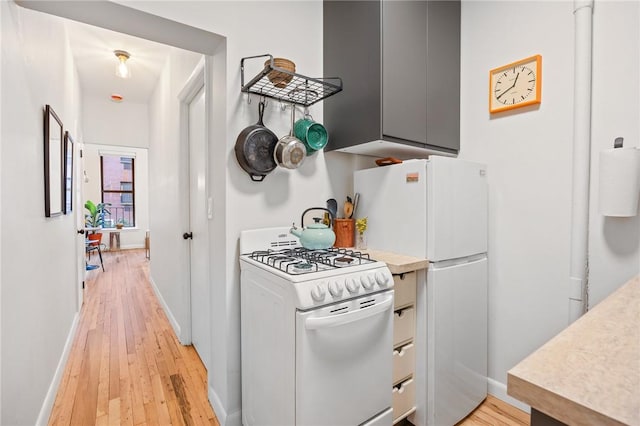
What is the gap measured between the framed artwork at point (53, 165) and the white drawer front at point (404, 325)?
2.16m

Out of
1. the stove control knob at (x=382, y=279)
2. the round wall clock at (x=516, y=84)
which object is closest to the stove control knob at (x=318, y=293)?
the stove control knob at (x=382, y=279)

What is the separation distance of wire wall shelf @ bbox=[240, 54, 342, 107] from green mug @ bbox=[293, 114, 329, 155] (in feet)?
0.43

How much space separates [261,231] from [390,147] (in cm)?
94

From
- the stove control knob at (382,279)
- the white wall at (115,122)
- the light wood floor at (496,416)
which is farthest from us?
the white wall at (115,122)

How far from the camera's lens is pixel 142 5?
4.63 feet

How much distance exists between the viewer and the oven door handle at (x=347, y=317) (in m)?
1.18

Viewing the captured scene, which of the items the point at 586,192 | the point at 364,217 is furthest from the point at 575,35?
the point at 364,217

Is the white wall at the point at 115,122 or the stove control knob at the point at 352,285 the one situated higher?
the white wall at the point at 115,122

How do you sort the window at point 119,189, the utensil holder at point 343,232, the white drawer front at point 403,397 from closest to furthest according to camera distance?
the white drawer front at point 403,397 → the utensil holder at point 343,232 → the window at point 119,189

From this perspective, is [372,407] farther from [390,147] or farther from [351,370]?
[390,147]

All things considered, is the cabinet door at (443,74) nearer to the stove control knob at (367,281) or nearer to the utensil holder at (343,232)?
the utensil holder at (343,232)

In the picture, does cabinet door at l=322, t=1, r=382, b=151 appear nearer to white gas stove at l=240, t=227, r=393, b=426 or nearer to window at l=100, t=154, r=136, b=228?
white gas stove at l=240, t=227, r=393, b=426

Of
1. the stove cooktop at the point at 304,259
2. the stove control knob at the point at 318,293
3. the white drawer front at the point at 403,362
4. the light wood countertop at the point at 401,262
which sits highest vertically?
the stove cooktop at the point at 304,259

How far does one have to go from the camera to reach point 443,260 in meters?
1.68
